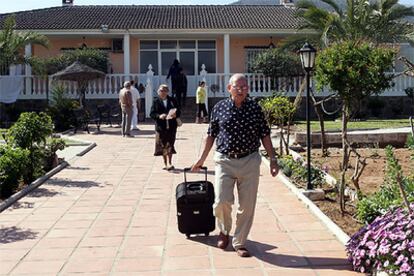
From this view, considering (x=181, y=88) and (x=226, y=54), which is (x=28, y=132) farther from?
(x=226, y=54)

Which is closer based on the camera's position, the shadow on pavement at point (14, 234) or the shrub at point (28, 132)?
the shadow on pavement at point (14, 234)

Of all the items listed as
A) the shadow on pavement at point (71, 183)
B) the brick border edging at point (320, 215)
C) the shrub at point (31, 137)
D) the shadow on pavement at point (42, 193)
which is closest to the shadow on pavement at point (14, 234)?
the shadow on pavement at point (42, 193)

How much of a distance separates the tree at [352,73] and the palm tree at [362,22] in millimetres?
14294

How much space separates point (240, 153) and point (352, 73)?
8.43 feet

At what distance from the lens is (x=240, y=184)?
5.93m

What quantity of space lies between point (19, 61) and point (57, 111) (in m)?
4.27

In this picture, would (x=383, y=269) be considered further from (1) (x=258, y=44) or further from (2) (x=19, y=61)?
Result: (1) (x=258, y=44)

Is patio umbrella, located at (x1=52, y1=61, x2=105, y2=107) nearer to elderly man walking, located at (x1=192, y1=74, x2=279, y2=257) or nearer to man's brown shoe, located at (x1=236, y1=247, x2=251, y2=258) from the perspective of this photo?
elderly man walking, located at (x1=192, y1=74, x2=279, y2=257)

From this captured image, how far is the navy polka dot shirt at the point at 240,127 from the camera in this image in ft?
19.1

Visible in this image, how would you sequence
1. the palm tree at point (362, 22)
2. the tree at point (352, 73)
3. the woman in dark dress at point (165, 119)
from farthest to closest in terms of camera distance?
1. the palm tree at point (362, 22)
2. the woman in dark dress at point (165, 119)
3. the tree at point (352, 73)

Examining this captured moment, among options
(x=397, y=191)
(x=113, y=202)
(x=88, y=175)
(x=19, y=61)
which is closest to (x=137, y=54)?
(x=19, y=61)

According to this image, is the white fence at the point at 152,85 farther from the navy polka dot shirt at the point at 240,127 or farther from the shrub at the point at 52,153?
the navy polka dot shirt at the point at 240,127

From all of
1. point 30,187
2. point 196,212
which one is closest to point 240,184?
point 196,212

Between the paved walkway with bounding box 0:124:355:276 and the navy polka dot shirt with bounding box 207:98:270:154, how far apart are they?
1.09 meters
